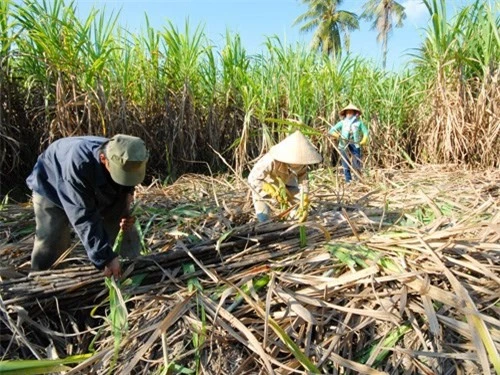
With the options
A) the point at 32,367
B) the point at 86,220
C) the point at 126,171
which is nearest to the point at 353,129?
the point at 126,171

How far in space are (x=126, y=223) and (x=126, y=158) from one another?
0.58 metres

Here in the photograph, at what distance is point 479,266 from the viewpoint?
1.66m

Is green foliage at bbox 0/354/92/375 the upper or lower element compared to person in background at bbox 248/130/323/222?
lower

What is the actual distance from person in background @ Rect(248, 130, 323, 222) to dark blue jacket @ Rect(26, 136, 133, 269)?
2.83 feet

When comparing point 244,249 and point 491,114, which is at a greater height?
point 491,114

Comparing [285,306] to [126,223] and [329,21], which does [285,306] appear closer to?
[126,223]

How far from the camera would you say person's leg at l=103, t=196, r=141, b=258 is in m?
2.38

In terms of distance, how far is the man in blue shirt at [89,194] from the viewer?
187 cm

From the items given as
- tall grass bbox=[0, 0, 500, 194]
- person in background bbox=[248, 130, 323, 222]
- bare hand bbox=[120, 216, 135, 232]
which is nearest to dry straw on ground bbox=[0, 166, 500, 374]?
bare hand bbox=[120, 216, 135, 232]

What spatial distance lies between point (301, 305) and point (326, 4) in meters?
29.5

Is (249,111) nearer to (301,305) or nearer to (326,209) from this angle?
(326,209)

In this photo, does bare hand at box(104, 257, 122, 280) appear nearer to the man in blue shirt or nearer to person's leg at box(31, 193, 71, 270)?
the man in blue shirt

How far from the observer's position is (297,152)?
2.66 m

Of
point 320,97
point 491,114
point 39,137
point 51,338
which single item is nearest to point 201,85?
point 320,97
